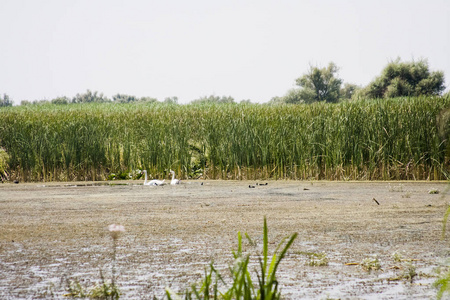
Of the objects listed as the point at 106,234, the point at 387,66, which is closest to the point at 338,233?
the point at 106,234

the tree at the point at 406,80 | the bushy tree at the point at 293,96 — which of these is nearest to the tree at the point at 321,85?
the bushy tree at the point at 293,96

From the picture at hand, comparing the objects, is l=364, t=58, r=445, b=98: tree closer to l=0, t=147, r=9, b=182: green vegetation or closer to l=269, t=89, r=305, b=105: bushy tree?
l=269, t=89, r=305, b=105: bushy tree

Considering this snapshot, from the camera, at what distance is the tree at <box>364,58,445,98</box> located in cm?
4553

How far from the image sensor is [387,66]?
4706 centimetres

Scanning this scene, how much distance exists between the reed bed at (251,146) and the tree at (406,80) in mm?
32133

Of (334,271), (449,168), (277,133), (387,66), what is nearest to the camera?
(334,271)

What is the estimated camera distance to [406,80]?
46.4 meters

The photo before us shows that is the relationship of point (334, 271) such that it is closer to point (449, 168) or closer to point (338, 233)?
point (338, 233)

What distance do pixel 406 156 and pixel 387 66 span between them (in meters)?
36.4

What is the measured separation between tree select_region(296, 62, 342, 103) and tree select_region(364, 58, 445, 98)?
9.16 metres

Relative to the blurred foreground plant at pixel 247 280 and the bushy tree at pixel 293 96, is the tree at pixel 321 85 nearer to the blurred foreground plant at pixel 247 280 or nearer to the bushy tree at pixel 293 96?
the bushy tree at pixel 293 96

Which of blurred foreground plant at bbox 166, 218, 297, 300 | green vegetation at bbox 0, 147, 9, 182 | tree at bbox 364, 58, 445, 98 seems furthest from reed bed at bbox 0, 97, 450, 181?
tree at bbox 364, 58, 445, 98

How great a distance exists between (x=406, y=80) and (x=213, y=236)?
43131mm

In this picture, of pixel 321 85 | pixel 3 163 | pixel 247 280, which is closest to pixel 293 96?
pixel 321 85
